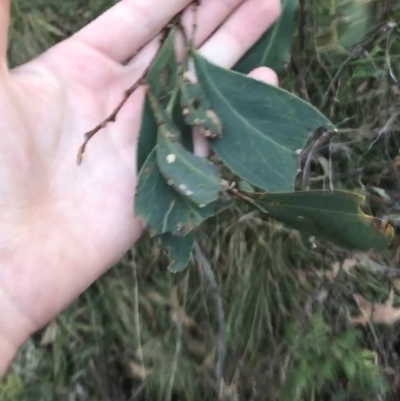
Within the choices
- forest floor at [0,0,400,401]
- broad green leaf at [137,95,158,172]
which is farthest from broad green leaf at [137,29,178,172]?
forest floor at [0,0,400,401]

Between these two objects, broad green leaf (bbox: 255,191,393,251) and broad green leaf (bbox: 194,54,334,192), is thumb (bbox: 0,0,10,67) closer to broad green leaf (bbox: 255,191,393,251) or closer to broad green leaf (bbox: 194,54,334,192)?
broad green leaf (bbox: 194,54,334,192)

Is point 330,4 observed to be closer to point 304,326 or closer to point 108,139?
point 108,139

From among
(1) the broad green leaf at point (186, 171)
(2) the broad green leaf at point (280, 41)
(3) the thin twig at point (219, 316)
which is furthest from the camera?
(3) the thin twig at point (219, 316)

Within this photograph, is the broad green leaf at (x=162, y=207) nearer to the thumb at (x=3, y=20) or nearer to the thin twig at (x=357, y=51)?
the thumb at (x=3, y=20)

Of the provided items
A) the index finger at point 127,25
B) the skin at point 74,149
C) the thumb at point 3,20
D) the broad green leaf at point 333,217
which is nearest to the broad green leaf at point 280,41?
the skin at point 74,149

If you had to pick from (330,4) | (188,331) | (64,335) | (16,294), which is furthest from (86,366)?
(330,4)

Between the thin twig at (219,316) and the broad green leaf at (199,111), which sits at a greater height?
the broad green leaf at (199,111)
